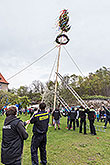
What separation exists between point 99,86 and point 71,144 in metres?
32.1

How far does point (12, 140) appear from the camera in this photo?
7.81 feet

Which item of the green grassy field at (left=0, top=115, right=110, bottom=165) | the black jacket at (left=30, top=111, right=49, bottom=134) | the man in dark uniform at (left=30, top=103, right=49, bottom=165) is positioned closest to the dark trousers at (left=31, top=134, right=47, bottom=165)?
the man in dark uniform at (left=30, top=103, right=49, bottom=165)

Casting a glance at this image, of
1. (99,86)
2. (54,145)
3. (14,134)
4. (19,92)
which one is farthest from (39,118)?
(19,92)

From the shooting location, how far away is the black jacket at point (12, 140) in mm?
2357

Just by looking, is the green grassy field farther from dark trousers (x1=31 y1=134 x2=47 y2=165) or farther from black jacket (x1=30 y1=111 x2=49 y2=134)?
black jacket (x1=30 y1=111 x2=49 y2=134)

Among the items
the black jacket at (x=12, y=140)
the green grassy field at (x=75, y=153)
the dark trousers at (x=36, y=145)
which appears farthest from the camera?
the green grassy field at (x=75, y=153)

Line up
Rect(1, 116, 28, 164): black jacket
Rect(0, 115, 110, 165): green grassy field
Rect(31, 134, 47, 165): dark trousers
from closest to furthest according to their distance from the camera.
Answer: Rect(1, 116, 28, 164): black jacket < Rect(31, 134, 47, 165): dark trousers < Rect(0, 115, 110, 165): green grassy field

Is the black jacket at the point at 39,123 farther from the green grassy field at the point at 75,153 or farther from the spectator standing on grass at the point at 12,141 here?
the green grassy field at the point at 75,153

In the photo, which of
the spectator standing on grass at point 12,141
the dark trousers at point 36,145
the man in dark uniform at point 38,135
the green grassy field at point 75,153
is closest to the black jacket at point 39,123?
the man in dark uniform at point 38,135

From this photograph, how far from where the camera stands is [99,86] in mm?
35469

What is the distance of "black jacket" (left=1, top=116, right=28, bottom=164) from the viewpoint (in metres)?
2.36

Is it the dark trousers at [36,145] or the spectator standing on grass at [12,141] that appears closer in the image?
the spectator standing on grass at [12,141]

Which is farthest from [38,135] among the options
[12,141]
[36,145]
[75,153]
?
[75,153]

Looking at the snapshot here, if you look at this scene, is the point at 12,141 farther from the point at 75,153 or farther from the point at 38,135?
the point at 75,153
